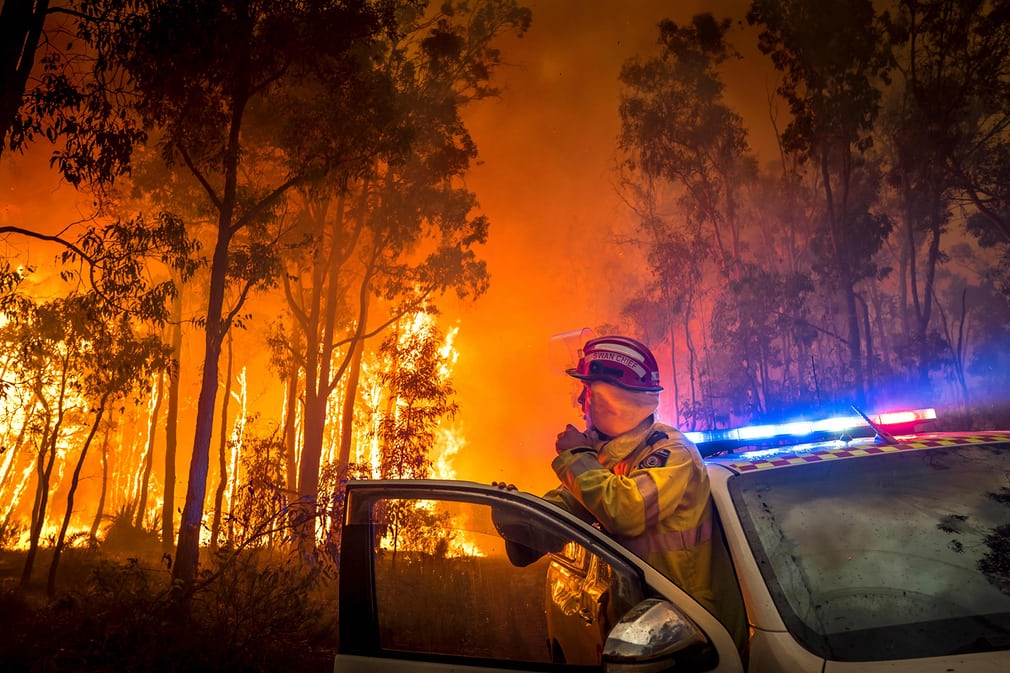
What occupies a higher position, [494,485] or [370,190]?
[370,190]

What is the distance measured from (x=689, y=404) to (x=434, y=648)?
34.4 meters

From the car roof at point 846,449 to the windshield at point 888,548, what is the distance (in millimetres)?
35

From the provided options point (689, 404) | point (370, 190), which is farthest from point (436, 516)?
point (689, 404)

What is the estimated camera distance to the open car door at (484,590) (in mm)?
1844

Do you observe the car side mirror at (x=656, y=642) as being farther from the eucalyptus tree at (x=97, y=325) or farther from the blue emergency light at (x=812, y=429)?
Result: the eucalyptus tree at (x=97, y=325)

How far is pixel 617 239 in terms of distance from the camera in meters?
40.1

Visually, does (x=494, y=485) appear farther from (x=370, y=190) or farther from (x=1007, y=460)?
(x=370, y=190)

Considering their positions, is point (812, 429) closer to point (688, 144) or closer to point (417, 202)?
point (417, 202)

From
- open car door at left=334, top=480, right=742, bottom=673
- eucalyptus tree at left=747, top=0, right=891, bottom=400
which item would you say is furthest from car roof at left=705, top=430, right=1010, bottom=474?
eucalyptus tree at left=747, top=0, right=891, bottom=400

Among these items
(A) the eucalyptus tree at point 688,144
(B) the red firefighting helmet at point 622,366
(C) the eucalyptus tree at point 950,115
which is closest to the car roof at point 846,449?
(B) the red firefighting helmet at point 622,366

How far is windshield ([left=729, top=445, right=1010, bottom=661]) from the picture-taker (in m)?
1.85

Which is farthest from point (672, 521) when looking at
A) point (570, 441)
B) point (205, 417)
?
point (205, 417)

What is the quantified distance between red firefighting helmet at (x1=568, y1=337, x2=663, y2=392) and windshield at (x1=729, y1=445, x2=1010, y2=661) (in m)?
0.67

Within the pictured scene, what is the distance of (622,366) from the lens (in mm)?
2998
